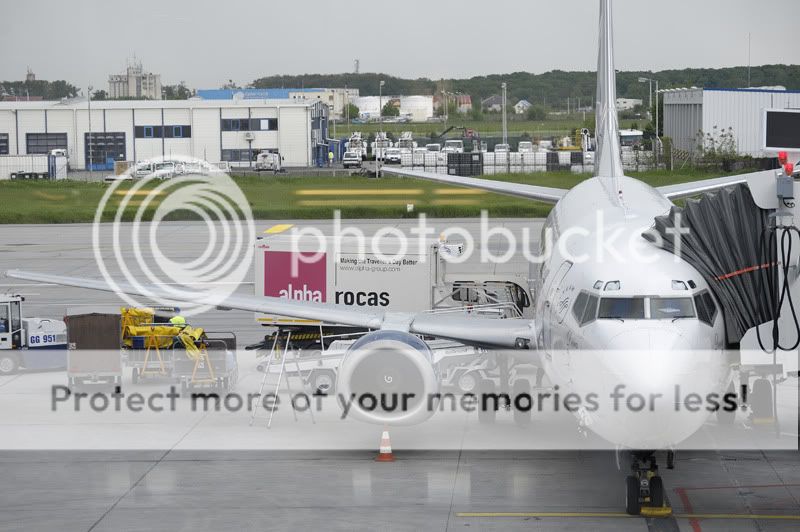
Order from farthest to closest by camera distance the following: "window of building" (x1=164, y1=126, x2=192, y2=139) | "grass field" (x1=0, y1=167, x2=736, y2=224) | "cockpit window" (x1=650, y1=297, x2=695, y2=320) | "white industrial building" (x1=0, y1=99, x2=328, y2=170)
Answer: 1. "white industrial building" (x1=0, y1=99, x2=328, y2=170)
2. "window of building" (x1=164, y1=126, x2=192, y2=139)
3. "grass field" (x1=0, y1=167, x2=736, y2=224)
4. "cockpit window" (x1=650, y1=297, x2=695, y2=320)

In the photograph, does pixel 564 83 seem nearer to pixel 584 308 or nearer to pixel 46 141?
pixel 46 141

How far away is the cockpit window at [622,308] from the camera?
1692 cm

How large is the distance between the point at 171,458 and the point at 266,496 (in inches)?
121

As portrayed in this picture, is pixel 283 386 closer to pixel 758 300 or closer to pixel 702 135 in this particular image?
pixel 758 300

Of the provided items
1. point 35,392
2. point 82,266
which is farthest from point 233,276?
point 35,392

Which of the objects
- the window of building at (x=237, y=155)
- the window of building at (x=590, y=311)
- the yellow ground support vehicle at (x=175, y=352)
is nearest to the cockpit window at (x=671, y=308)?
the window of building at (x=590, y=311)

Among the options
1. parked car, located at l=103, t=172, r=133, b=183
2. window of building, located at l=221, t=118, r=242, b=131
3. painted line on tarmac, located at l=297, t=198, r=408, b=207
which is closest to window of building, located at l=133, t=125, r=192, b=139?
window of building, located at l=221, t=118, r=242, b=131

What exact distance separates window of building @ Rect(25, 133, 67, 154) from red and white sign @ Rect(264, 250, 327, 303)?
294ft

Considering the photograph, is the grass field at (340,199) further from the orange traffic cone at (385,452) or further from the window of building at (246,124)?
the orange traffic cone at (385,452)

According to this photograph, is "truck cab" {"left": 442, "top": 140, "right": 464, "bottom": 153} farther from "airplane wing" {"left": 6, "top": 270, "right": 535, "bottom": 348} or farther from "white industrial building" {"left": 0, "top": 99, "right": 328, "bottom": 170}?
"airplane wing" {"left": 6, "top": 270, "right": 535, "bottom": 348}

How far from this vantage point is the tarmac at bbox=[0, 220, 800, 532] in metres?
17.7

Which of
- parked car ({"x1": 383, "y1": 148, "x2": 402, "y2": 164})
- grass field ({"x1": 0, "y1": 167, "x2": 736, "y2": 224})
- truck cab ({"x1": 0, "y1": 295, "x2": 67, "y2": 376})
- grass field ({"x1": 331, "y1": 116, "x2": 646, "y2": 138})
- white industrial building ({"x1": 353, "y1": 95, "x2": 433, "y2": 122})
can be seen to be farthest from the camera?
→ white industrial building ({"x1": 353, "y1": 95, "x2": 433, "y2": 122})

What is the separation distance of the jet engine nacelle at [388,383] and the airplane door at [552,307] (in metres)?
2.36

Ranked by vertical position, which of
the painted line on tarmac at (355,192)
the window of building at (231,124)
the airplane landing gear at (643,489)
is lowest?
the airplane landing gear at (643,489)
